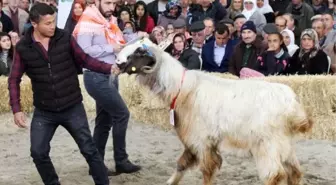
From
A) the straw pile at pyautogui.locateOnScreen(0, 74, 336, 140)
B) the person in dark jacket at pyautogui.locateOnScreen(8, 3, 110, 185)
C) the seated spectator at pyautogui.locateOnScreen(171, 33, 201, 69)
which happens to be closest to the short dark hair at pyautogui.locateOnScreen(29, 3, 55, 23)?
the person in dark jacket at pyautogui.locateOnScreen(8, 3, 110, 185)

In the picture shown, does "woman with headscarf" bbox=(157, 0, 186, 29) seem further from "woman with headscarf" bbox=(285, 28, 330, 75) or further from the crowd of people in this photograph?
"woman with headscarf" bbox=(285, 28, 330, 75)

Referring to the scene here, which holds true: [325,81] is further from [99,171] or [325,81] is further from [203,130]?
[99,171]

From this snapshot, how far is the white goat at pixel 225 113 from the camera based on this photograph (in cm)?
653

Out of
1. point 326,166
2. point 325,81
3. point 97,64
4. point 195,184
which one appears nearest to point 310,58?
point 325,81

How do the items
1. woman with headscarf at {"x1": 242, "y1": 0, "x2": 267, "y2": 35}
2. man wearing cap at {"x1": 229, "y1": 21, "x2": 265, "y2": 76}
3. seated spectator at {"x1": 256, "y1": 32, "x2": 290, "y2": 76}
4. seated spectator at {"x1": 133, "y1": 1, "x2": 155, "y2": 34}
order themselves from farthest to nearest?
seated spectator at {"x1": 133, "y1": 1, "x2": 155, "y2": 34} < woman with headscarf at {"x1": 242, "y1": 0, "x2": 267, "y2": 35} < man wearing cap at {"x1": 229, "y1": 21, "x2": 265, "y2": 76} < seated spectator at {"x1": 256, "y1": 32, "x2": 290, "y2": 76}

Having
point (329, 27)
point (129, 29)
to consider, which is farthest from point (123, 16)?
point (329, 27)

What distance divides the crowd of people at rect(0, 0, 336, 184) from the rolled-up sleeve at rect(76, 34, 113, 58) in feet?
0.03

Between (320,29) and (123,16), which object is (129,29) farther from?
(320,29)

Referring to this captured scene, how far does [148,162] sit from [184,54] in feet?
11.0

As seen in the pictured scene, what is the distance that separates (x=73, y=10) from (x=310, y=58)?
4.34 metres

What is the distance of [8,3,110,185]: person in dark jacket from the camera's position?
6.42 meters

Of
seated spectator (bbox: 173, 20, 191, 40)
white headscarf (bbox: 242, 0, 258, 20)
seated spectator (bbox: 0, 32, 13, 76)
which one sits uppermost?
Answer: white headscarf (bbox: 242, 0, 258, 20)

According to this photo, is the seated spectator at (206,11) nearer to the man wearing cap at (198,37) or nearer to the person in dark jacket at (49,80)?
the man wearing cap at (198,37)

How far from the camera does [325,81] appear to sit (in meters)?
10.1
